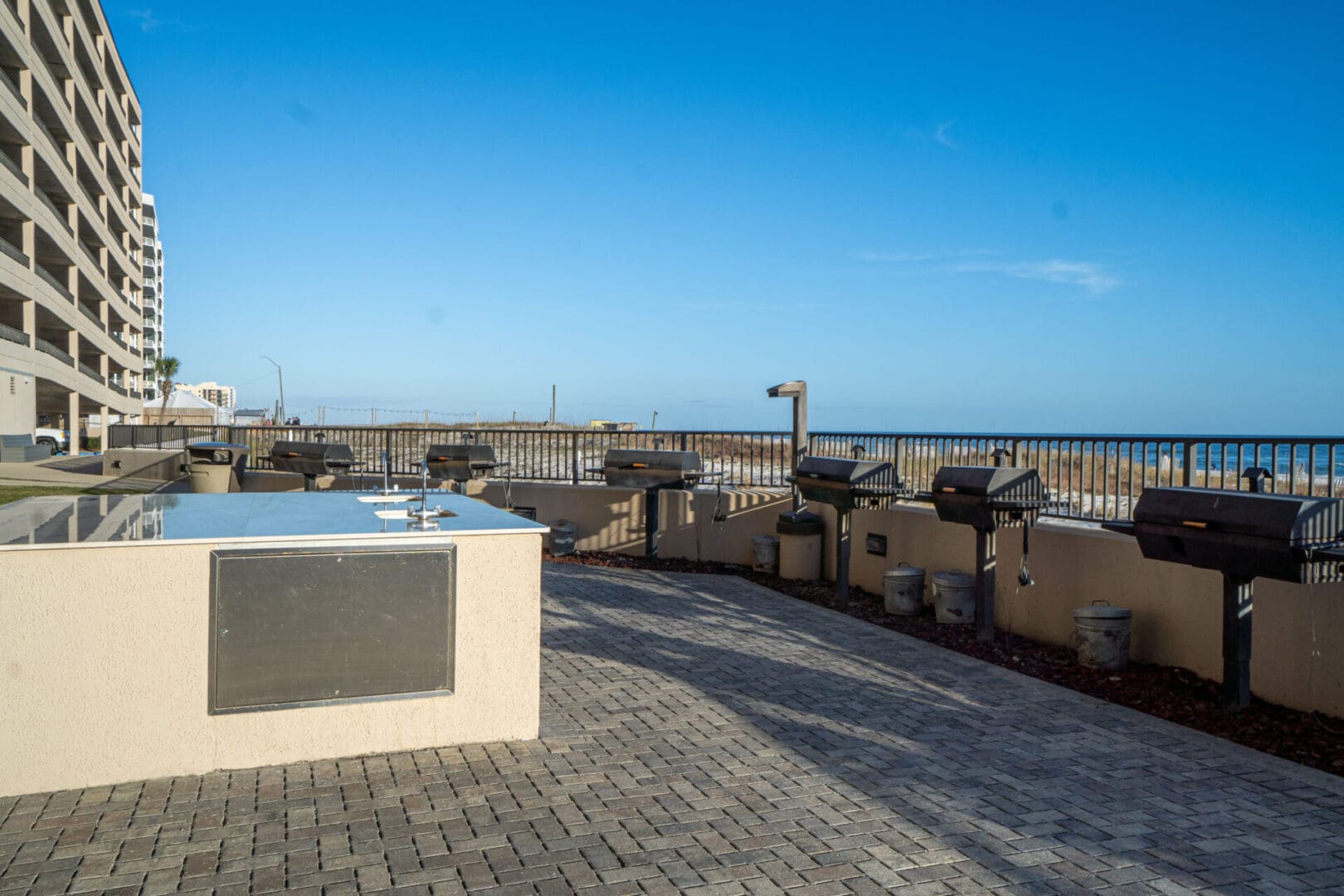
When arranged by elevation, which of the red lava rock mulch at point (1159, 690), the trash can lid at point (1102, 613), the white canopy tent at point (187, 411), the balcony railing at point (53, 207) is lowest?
the red lava rock mulch at point (1159, 690)

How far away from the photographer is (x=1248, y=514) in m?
5.96

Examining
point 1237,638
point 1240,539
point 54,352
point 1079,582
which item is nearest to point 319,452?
point 1079,582

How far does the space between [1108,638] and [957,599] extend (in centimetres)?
191

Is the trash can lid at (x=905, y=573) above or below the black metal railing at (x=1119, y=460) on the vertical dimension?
below

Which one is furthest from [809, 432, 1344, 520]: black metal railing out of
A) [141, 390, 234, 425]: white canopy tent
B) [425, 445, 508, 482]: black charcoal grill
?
[141, 390, 234, 425]: white canopy tent

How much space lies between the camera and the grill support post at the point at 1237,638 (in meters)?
6.43

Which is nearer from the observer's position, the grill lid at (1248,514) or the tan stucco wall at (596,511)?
the grill lid at (1248,514)

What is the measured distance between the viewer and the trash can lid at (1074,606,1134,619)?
302 inches

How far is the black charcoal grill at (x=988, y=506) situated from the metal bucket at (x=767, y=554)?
3.79 m

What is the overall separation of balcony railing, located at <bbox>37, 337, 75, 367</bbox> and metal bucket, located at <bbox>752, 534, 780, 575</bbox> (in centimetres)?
3712

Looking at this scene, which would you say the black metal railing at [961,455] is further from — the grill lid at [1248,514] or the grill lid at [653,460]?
the grill lid at [1248,514]

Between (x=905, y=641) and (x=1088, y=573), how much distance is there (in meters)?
1.63

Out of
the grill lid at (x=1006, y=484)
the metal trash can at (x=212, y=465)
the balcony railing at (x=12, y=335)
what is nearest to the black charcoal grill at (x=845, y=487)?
the grill lid at (x=1006, y=484)

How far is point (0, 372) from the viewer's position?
112ft
